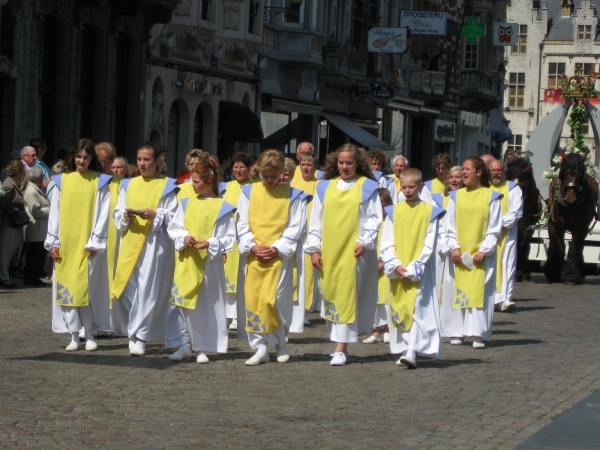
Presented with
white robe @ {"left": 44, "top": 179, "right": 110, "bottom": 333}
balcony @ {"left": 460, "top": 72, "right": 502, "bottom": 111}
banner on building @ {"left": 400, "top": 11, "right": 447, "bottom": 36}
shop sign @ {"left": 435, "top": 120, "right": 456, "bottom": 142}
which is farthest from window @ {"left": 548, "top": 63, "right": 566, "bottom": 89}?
white robe @ {"left": 44, "top": 179, "right": 110, "bottom": 333}

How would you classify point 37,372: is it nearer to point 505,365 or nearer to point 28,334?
point 28,334

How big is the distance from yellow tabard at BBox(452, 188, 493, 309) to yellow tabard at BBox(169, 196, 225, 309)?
2868mm

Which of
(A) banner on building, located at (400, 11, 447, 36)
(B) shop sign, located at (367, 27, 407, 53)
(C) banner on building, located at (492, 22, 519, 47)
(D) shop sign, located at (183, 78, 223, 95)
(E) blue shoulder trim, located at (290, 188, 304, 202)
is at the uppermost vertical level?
(C) banner on building, located at (492, 22, 519, 47)

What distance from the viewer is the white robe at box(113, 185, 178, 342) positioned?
38.2 ft

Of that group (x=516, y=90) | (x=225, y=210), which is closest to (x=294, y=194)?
(x=225, y=210)

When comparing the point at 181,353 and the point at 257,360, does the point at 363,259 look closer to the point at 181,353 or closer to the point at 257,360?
the point at 257,360

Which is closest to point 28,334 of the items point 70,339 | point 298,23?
point 70,339

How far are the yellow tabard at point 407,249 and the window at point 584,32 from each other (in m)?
95.5

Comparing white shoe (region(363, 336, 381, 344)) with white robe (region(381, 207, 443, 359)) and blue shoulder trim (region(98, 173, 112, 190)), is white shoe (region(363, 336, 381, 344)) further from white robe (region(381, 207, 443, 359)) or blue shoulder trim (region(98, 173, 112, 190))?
blue shoulder trim (region(98, 173, 112, 190))

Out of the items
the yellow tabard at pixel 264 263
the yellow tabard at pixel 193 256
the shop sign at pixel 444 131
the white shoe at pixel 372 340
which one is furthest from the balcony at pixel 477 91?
the yellow tabard at pixel 193 256

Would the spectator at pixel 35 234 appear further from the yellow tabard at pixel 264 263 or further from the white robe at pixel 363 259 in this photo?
the yellow tabard at pixel 264 263

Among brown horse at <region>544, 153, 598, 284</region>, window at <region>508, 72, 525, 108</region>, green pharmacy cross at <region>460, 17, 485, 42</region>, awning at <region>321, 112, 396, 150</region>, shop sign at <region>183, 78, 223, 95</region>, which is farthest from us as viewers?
window at <region>508, 72, 525, 108</region>

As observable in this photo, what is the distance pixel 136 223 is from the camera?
1187 centimetres

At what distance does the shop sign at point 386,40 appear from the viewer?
128 ft
